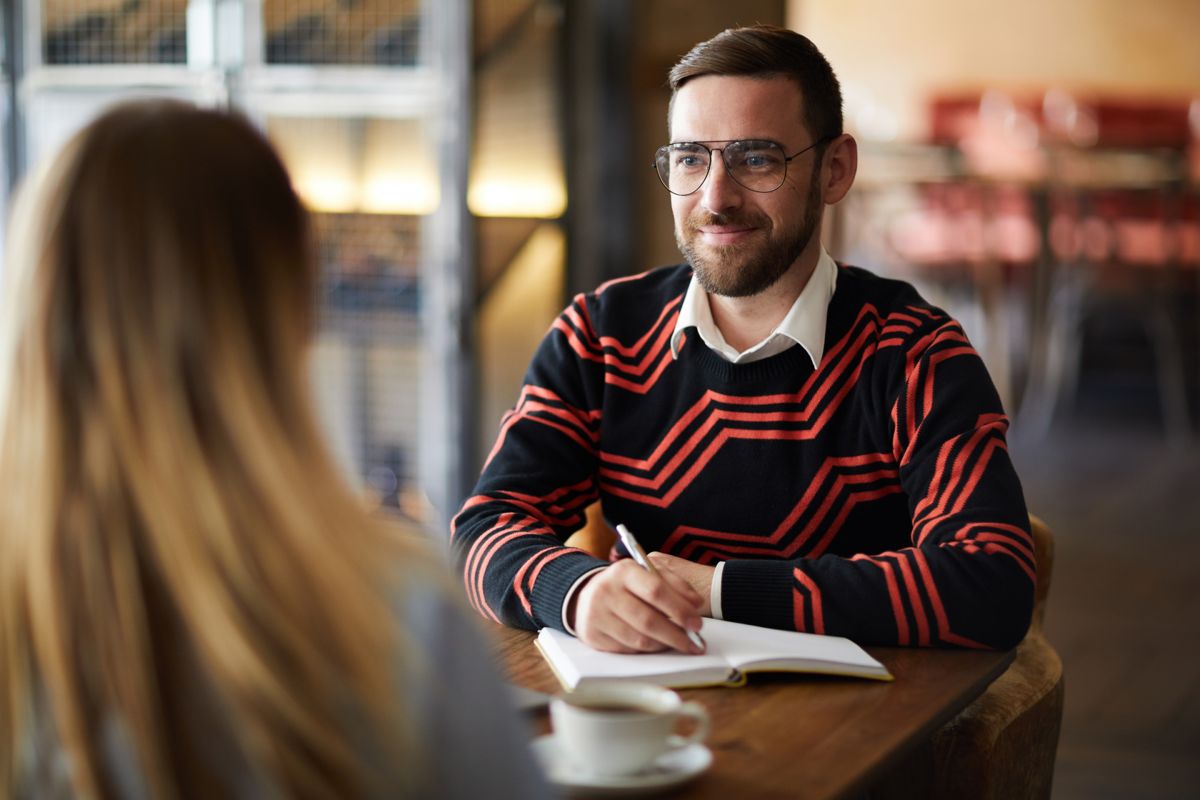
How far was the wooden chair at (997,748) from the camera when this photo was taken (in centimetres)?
147

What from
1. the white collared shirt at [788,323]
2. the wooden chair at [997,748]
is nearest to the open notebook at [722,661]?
the wooden chair at [997,748]

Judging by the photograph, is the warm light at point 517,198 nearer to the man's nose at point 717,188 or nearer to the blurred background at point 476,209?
the blurred background at point 476,209

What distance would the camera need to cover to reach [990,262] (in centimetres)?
635

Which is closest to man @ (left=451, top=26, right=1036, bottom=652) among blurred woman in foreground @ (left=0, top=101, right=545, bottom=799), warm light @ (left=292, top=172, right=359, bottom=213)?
blurred woman in foreground @ (left=0, top=101, right=545, bottom=799)

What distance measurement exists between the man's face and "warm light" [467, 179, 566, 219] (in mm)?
2139

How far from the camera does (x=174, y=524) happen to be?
0.69 m

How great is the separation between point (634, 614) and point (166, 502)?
2.18 ft

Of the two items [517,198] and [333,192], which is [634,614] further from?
[333,192]

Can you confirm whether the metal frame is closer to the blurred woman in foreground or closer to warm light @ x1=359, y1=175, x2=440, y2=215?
warm light @ x1=359, y1=175, x2=440, y2=215

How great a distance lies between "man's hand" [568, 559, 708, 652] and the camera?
4.20 feet

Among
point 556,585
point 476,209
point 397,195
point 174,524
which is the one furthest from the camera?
point 397,195

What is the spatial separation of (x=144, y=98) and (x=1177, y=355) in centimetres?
624

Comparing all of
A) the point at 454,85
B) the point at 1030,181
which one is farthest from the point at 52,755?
the point at 1030,181

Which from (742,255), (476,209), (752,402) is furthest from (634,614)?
(476,209)
